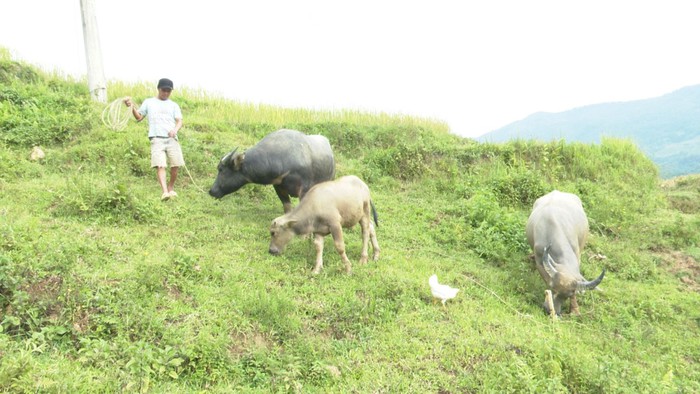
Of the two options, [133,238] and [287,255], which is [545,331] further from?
[133,238]

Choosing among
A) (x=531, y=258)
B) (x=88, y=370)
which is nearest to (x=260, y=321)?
(x=88, y=370)

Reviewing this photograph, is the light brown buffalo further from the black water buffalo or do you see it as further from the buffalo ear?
the buffalo ear

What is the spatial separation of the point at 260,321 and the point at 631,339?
413 centimetres

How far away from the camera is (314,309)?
4.46 m

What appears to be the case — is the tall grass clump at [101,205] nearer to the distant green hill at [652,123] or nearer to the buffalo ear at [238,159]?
the buffalo ear at [238,159]

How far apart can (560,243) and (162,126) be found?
20.3 feet

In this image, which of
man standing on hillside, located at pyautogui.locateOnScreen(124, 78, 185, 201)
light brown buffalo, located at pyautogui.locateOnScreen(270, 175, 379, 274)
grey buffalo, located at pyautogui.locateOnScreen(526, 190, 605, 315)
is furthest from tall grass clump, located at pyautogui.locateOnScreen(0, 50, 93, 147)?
grey buffalo, located at pyautogui.locateOnScreen(526, 190, 605, 315)

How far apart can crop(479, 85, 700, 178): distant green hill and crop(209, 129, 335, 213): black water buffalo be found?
4673 cm

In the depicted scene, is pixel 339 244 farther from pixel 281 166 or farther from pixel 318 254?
pixel 281 166

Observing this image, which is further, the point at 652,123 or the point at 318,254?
the point at 652,123

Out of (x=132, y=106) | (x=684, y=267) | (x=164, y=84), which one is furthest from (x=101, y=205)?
(x=684, y=267)

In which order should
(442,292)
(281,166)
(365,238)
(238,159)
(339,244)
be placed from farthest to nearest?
(238,159), (281,166), (365,238), (339,244), (442,292)

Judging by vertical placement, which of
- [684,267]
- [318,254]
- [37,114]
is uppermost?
[37,114]

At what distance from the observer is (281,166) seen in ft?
21.6
